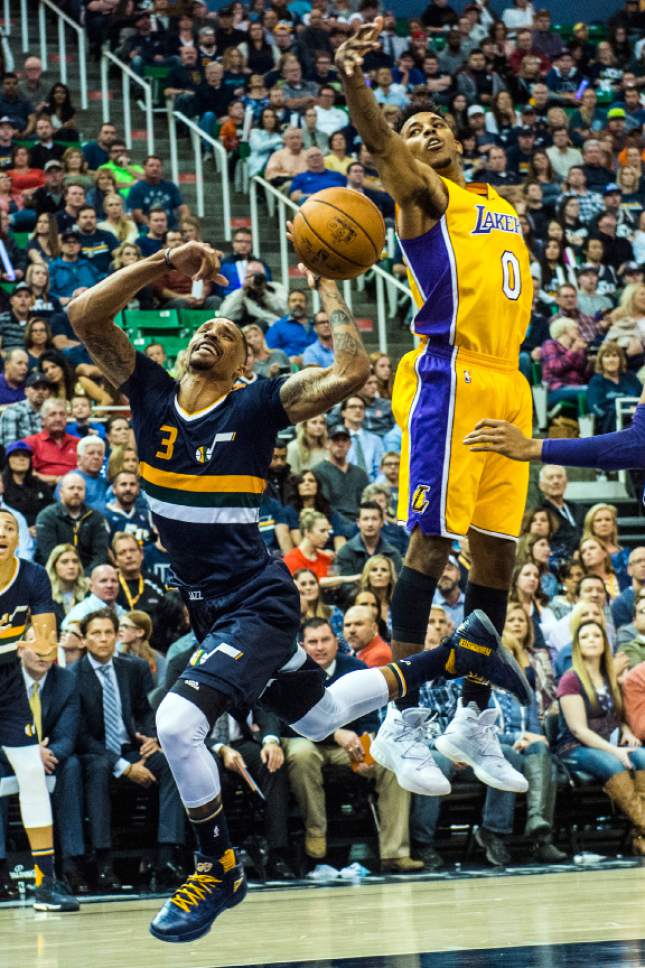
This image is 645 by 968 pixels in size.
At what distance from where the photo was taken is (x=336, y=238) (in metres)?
6.88

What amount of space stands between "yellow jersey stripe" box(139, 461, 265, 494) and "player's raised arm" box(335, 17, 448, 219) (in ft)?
4.71

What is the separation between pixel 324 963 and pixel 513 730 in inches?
215

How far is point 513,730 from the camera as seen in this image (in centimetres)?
1167

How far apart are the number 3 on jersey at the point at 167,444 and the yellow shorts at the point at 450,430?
1101 mm

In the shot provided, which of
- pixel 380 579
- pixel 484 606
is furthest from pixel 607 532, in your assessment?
pixel 484 606

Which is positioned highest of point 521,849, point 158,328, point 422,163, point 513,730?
point 422,163

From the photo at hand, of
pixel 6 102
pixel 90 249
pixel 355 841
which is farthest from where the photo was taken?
pixel 6 102

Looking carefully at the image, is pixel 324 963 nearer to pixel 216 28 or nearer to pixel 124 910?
pixel 124 910

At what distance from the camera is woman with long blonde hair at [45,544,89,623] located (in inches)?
458

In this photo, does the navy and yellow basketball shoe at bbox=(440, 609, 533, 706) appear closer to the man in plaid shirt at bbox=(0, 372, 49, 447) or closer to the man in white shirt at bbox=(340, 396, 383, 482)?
the man in plaid shirt at bbox=(0, 372, 49, 447)

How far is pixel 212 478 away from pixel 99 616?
13.8ft

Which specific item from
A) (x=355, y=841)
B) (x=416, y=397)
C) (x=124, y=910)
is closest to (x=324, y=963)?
(x=416, y=397)

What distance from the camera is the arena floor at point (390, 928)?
258 inches

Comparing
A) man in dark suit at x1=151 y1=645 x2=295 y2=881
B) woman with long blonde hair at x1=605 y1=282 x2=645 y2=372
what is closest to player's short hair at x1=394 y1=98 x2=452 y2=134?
man in dark suit at x1=151 y1=645 x2=295 y2=881
